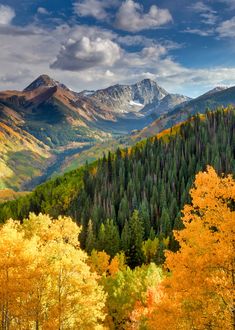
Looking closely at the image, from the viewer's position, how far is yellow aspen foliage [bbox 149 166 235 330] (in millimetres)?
28000

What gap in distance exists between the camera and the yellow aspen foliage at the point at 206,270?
1102 inches

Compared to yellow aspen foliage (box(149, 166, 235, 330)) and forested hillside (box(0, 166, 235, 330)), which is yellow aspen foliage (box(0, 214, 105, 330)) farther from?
yellow aspen foliage (box(149, 166, 235, 330))

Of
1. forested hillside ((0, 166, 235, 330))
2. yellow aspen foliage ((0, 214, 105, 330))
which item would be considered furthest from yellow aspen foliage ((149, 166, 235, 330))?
yellow aspen foliage ((0, 214, 105, 330))

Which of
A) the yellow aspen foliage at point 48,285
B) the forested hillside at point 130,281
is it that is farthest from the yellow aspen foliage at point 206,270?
the yellow aspen foliage at point 48,285

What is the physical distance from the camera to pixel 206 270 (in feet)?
96.1

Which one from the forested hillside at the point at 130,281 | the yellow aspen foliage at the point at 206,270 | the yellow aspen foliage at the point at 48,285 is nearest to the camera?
the yellow aspen foliage at the point at 206,270

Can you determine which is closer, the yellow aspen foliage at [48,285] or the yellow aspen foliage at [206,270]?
the yellow aspen foliage at [206,270]

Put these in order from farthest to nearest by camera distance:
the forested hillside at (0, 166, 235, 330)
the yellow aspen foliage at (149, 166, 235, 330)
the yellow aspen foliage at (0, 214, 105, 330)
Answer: the yellow aspen foliage at (0, 214, 105, 330), the forested hillside at (0, 166, 235, 330), the yellow aspen foliage at (149, 166, 235, 330)

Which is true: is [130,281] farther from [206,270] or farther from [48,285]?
[206,270]

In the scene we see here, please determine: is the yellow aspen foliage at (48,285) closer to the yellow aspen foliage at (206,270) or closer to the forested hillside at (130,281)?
the forested hillside at (130,281)

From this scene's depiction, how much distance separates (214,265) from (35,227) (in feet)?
165

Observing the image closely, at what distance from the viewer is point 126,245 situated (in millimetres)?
171750

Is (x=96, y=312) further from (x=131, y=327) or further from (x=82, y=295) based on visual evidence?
(x=131, y=327)

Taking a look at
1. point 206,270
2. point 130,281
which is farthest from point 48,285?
point 130,281
